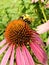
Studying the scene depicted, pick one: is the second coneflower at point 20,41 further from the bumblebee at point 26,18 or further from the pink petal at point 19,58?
the bumblebee at point 26,18

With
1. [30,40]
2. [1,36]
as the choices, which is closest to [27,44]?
[30,40]

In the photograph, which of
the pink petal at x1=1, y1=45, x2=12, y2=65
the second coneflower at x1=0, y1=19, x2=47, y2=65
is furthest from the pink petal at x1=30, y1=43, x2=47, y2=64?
the pink petal at x1=1, y1=45, x2=12, y2=65

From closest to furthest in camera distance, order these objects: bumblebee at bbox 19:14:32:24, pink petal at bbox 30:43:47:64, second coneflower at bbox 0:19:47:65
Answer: pink petal at bbox 30:43:47:64 < second coneflower at bbox 0:19:47:65 < bumblebee at bbox 19:14:32:24

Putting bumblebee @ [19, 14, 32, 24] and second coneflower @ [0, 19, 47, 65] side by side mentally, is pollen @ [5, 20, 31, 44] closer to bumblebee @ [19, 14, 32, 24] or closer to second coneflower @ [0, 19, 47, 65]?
second coneflower @ [0, 19, 47, 65]

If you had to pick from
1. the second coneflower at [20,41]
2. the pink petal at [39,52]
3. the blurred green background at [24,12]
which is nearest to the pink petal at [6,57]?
the second coneflower at [20,41]

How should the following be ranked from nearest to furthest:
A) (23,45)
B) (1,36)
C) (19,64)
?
(19,64), (23,45), (1,36)

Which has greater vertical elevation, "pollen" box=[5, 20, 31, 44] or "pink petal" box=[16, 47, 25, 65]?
"pollen" box=[5, 20, 31, 44]

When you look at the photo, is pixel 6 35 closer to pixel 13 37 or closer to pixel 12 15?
pixel 13 37
